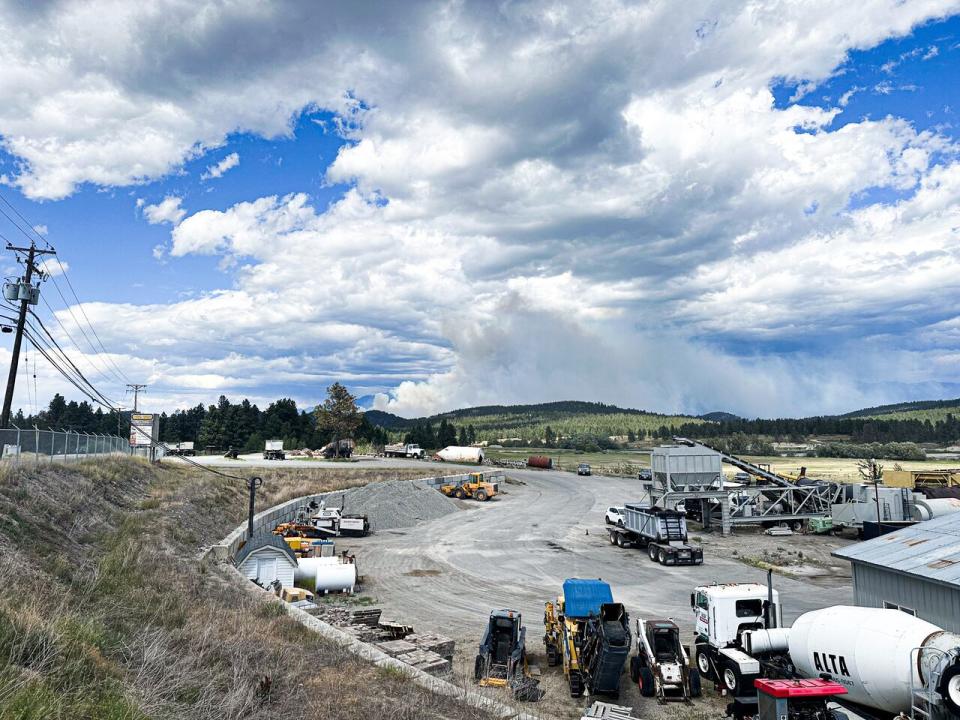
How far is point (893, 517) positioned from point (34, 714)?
4746 cm

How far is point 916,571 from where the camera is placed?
16531 millimetres

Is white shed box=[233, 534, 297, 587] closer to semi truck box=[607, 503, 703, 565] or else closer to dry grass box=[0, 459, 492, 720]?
dry grass box=[0, 459, 492, 720]

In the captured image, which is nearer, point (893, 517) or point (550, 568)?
point (550, 568)

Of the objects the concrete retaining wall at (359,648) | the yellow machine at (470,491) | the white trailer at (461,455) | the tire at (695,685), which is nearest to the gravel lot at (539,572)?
the tire at (695,685)

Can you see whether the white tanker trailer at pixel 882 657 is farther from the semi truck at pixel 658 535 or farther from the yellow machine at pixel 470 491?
the yellow machine at pixel 470 491

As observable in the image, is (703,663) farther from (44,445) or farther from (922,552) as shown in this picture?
(44,445)

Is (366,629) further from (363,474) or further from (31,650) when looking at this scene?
(363,474)

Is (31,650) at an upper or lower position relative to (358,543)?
upper

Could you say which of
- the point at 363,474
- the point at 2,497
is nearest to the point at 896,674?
the point at 2,497

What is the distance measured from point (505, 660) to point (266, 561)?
41.3 ft

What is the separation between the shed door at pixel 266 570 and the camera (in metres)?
25.2

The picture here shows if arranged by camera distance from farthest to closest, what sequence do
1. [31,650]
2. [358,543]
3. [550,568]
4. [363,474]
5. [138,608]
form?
[363,474] → [358,543] → [550,568] → [138,608] → [31,650]

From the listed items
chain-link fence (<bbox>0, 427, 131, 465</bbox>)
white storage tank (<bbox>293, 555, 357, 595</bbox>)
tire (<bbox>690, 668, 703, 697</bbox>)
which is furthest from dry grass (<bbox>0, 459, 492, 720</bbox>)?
tire (<bbox>690, 668, 703, 697</bbox>)

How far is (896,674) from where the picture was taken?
1300 centimetres
